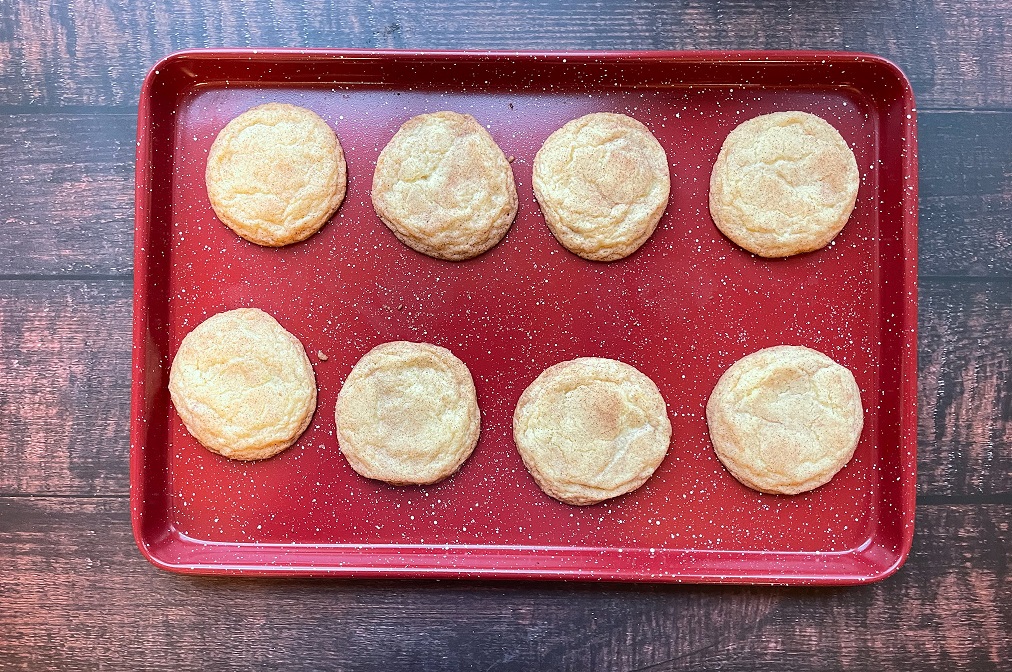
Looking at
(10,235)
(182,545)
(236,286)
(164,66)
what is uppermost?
(164,66)

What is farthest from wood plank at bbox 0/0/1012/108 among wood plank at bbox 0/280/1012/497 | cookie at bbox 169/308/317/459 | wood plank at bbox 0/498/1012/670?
wood plank at bbox 0/498/1012/670

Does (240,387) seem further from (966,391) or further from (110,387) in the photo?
(966,391)

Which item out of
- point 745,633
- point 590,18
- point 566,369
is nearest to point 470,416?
point 566,369

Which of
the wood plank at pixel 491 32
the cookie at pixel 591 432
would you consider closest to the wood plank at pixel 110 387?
the wood plank at pixel 491 32

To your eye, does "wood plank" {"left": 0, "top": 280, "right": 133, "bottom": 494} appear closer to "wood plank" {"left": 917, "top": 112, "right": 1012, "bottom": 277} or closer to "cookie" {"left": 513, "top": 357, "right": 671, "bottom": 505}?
"cookie" {"left": 513, "top": 357, "right": 671, "bottom": 505}

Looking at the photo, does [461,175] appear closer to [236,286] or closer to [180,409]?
[236,286]
